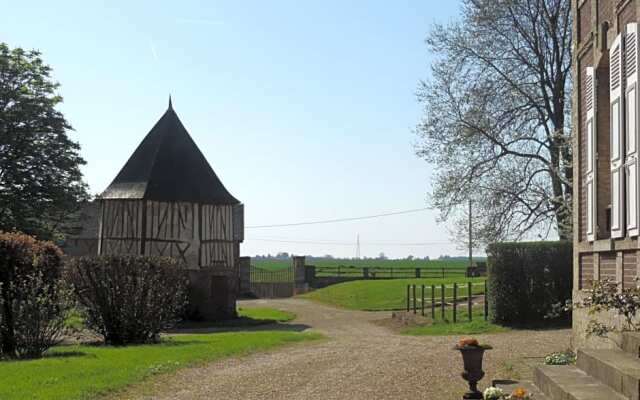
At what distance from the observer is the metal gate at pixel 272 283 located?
49156 mm

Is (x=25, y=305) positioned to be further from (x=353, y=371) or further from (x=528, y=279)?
(x=528, y=279)

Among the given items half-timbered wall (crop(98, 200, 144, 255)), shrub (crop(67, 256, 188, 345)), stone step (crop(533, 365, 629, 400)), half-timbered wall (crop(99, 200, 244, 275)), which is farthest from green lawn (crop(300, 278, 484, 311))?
stone step (crop(533, 365, 629, 400))

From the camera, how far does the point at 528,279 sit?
2042 centimetres

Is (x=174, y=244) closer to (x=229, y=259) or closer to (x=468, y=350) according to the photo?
(x=229, y=259)

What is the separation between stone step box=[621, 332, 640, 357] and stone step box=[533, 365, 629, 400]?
48 centimetres

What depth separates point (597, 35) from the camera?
10852 millimetres

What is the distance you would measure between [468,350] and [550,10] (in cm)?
1881

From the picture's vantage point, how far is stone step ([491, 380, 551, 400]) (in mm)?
8478

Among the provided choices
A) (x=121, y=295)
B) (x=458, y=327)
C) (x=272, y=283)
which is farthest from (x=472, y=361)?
(x=272, y=283)

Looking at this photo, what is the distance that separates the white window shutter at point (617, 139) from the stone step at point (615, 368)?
190 cm

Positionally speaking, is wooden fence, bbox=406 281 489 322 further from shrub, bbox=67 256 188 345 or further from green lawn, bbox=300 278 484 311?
shrub, bbox=67 256 188 345

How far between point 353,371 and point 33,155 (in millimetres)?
25433

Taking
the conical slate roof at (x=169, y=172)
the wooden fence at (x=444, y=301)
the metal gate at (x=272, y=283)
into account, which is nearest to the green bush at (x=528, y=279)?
the wooden fence at (x=444, y=301)

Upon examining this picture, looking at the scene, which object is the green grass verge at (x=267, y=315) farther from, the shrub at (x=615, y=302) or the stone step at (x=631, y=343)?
the stone step at (x=631, y=343)
